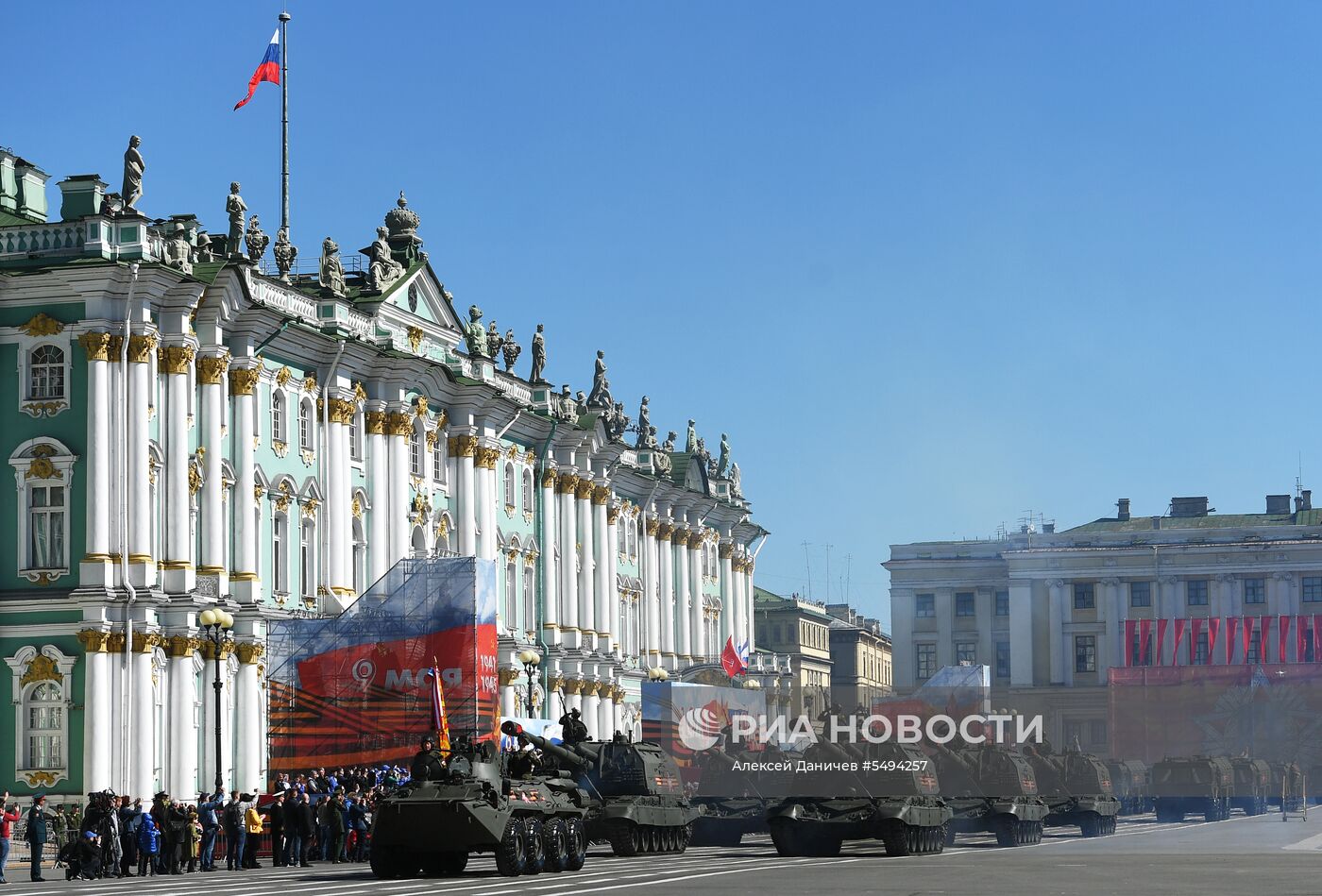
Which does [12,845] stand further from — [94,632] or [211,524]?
[211,524]

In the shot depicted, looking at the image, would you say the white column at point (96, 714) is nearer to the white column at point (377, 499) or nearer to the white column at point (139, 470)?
the white column at point (139, 470)

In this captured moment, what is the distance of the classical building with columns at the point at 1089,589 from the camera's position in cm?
13750

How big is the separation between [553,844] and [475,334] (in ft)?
126

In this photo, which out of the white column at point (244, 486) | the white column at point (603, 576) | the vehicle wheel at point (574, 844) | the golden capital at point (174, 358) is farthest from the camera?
the white column at point (603, 576)

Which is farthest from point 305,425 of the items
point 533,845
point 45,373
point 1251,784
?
point 1251,784

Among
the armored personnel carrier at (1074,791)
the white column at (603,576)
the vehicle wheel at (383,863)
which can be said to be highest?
the white column at (603,576)

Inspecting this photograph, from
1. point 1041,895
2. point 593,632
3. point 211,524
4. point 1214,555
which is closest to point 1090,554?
point 1214,555

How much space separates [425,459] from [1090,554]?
76.4 metres

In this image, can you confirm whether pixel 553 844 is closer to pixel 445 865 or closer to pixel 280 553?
pixel 445 865

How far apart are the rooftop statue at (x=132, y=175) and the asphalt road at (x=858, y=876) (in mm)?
16562

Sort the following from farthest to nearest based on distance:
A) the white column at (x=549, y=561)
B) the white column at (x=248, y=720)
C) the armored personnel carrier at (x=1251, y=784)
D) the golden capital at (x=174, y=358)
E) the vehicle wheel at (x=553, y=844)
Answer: the armored personnel carrier at (x=1251, y=784), the white column at (x=549, y=561), the white column at (x=248, y=720), the golden capital at (x=174, y=358), the vehicle wheel at (x=553, y=844)

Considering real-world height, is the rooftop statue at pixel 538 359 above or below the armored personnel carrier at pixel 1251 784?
above

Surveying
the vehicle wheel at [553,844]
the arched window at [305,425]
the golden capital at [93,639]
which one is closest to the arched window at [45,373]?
the golden capital at [93,639]

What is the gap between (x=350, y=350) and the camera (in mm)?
65125
